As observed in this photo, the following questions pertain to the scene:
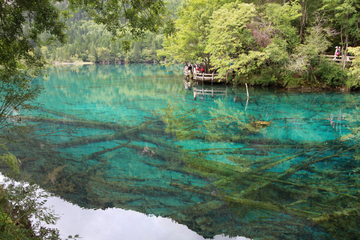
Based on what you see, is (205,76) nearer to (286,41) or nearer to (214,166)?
(286,41)

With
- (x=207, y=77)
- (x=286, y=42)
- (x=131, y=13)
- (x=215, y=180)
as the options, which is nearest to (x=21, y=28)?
(x=131, y=13)

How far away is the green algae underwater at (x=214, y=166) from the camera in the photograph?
219 inches

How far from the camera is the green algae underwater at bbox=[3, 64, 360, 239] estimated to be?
18.2ft

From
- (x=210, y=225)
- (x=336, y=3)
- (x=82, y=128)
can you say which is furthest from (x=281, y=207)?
(x=336, y=3)

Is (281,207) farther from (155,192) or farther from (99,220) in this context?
(99,220)

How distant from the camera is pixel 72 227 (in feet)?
18.5

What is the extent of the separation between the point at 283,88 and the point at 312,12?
28.5 feet

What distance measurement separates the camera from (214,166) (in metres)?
8.09

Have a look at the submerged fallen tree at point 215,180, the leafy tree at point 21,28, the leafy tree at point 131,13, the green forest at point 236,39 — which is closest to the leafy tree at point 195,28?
the green forest at point 236,39

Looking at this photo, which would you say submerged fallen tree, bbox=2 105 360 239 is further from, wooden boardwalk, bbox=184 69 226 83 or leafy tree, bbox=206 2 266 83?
wooden boardwalk, bbox=184 69 226 83

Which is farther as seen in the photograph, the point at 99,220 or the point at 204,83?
the point at 204,83

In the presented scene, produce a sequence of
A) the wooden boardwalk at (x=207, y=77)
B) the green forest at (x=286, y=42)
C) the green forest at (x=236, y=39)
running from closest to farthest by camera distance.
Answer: the green forest at (x=236, y=39) < the green forest at (x=286, y=42) < the wooden boardwalk at (x=207, y=77)

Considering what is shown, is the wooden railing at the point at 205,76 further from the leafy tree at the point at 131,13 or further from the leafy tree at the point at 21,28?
the leafy tree at the point at 21,28

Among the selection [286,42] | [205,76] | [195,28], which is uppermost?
[195,28]
